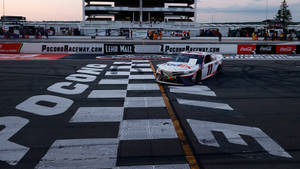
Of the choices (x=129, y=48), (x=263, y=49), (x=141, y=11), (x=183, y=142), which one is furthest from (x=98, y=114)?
(x=141, y=11)

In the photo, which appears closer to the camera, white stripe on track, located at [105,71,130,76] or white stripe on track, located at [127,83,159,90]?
white stripe on track, located at [127,83,159,90]

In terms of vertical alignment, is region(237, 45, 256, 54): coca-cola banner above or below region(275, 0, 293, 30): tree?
below

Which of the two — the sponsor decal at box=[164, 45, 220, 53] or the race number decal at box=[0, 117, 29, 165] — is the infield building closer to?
the sponsor decal at box=[164, 45, 220, 53]

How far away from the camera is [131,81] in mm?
11148

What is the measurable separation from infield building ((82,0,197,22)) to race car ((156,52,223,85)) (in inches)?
2386

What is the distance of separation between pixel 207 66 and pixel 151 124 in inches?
245

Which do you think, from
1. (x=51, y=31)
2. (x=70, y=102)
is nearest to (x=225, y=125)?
(x=70, y=102)

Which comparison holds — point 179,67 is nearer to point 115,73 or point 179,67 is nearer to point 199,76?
point 199,76

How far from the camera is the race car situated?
10.1 metres

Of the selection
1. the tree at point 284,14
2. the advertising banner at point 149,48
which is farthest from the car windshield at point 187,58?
the tree at point 284,14

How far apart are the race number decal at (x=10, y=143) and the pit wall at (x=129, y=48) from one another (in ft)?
58.4

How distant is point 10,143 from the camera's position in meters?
4.86

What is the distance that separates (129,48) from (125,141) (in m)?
19.3

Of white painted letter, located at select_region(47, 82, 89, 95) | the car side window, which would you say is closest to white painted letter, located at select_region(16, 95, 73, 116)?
white painted letter, located at select_region(47, 82, 89, 95)
